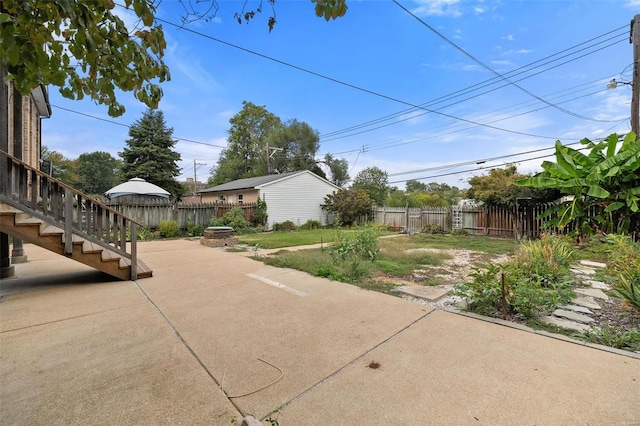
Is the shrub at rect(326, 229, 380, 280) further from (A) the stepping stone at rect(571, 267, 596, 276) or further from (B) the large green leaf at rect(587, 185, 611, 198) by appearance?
(B) the large green leaf at rect(587, 185, 611, 198)

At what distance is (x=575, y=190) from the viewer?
27.6 feet

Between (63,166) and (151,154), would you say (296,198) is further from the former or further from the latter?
(63,166)

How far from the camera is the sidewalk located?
1907 millimetres

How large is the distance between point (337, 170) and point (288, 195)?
13713mm

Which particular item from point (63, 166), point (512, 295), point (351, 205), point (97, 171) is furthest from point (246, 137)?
point (512, 295)

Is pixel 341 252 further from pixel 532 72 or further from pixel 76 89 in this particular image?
pixel 532 72

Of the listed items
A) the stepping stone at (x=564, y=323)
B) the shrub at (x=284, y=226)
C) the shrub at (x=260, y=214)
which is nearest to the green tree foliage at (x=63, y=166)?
the shrub at (x=260, y=214)

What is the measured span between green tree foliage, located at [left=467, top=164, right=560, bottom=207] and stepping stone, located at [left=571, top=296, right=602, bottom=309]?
8013 mm

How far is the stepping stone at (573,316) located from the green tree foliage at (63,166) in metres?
45.4

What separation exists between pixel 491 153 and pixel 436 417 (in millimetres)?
18937

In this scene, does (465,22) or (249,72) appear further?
(249,72)

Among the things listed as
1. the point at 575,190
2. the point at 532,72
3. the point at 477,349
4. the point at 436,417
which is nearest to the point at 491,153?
the point at 532,72

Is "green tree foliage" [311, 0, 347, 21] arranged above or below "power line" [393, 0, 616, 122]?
below

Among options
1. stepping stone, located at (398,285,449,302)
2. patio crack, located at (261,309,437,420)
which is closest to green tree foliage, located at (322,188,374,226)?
stepping stone, located at (398,285,449,302)
